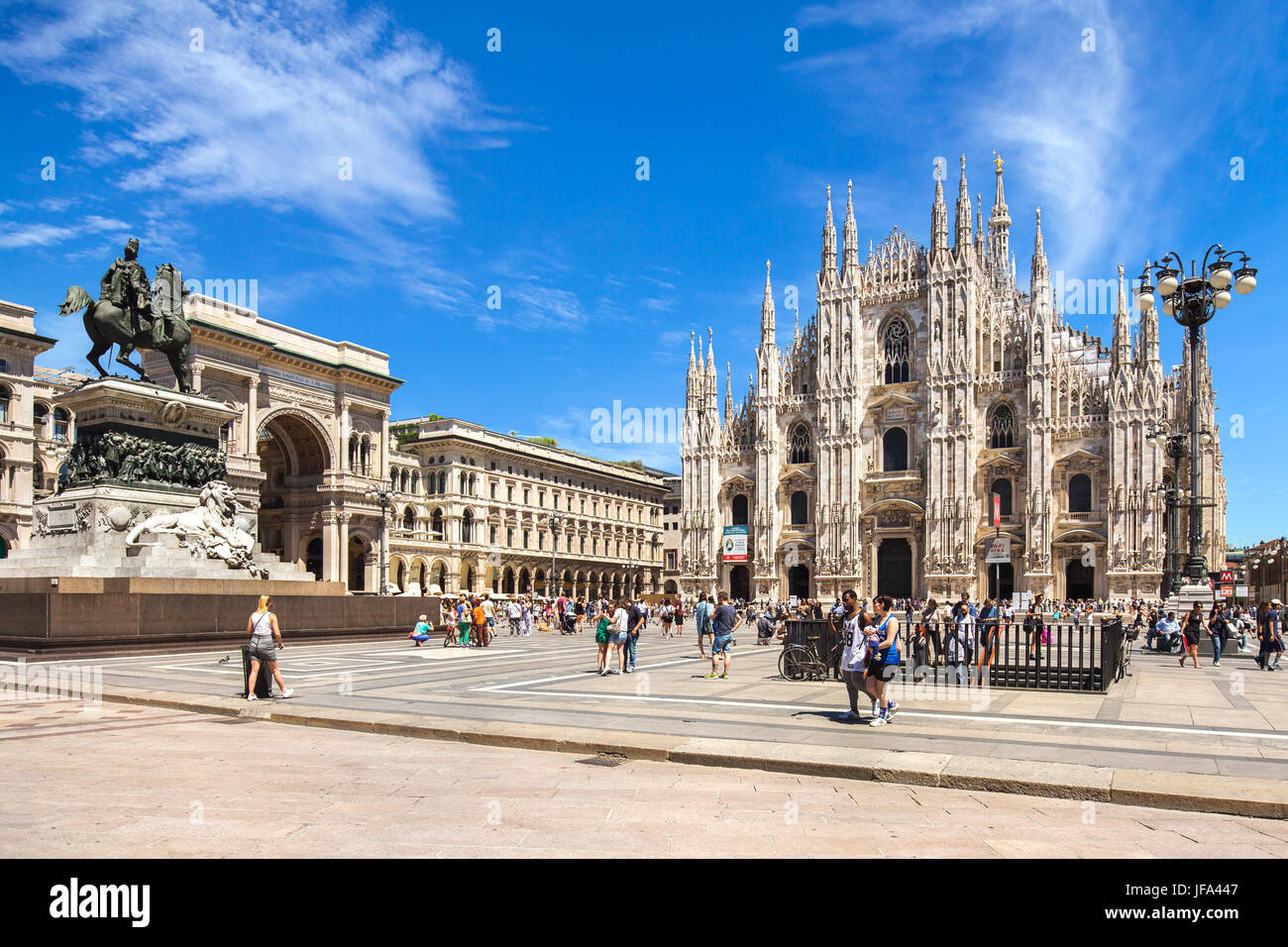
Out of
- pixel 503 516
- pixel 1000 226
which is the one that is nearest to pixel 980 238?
pixel 1000 226

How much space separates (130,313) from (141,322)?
326 millimetres

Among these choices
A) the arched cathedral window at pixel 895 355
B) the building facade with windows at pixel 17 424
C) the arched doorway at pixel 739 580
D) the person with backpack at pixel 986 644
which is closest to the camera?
the person with backpack at pixel 986 644

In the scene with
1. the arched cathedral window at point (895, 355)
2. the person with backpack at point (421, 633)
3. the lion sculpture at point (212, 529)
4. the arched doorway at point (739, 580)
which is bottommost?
the arched doorway at point (739, 580)

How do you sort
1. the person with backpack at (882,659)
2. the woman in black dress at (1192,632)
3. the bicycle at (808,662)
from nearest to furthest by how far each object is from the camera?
the person with backpack at (882,659), the bicycle at (808,662), the woman in black dress at (1192,632)

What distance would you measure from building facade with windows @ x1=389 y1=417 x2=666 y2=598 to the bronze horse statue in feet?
115

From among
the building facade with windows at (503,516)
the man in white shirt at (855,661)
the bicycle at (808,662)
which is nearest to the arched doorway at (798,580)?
the building facade with windows at (503,516)

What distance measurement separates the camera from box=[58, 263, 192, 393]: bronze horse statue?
21.3 meters

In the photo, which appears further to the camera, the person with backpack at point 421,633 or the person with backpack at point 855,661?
the person with backpack at point 421,633

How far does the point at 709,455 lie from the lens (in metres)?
65.2

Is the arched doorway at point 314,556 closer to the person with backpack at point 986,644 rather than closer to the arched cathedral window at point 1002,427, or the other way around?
the arched cathedral window at point 1002,427

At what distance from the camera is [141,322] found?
2206 cm

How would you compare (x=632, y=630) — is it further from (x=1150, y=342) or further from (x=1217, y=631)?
(x=1150, y=342)

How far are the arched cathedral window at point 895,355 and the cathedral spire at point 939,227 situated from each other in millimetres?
4946

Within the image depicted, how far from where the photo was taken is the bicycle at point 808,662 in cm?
1525
